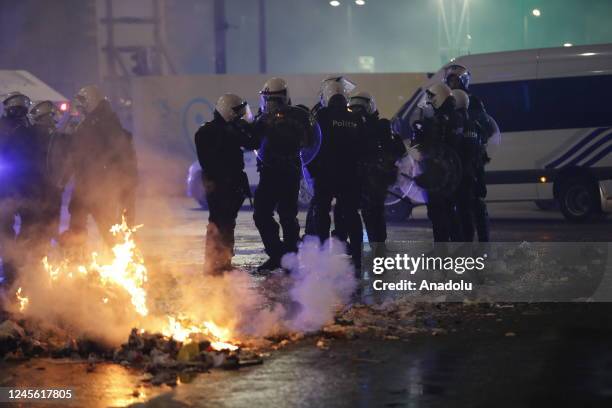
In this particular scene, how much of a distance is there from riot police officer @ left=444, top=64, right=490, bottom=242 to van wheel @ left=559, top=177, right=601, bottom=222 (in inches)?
203

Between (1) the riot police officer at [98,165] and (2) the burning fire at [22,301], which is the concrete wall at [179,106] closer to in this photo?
(1) the riot police officer at [98,165]

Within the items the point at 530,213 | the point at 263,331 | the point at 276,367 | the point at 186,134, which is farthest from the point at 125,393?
the point at 186,134

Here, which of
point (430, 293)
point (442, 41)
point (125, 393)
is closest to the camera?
point (125, 393)

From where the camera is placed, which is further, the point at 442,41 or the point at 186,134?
the point at 442,41

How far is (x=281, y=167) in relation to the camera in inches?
462

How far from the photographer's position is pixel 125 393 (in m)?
6.49

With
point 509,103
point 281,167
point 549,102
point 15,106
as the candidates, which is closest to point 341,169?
point 281,167

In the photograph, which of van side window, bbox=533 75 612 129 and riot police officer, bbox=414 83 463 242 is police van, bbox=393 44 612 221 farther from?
riot police officer, bbox=414 83 463 242

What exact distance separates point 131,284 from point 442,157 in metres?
4.51

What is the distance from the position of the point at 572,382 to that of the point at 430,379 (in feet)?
2.69

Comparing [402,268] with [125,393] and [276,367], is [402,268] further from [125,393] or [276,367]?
[125,393]

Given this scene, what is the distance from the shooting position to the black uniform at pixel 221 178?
11641 mm

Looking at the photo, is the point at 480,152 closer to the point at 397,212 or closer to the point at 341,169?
the point at 341,169

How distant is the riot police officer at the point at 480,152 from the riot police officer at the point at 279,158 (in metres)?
1.85
